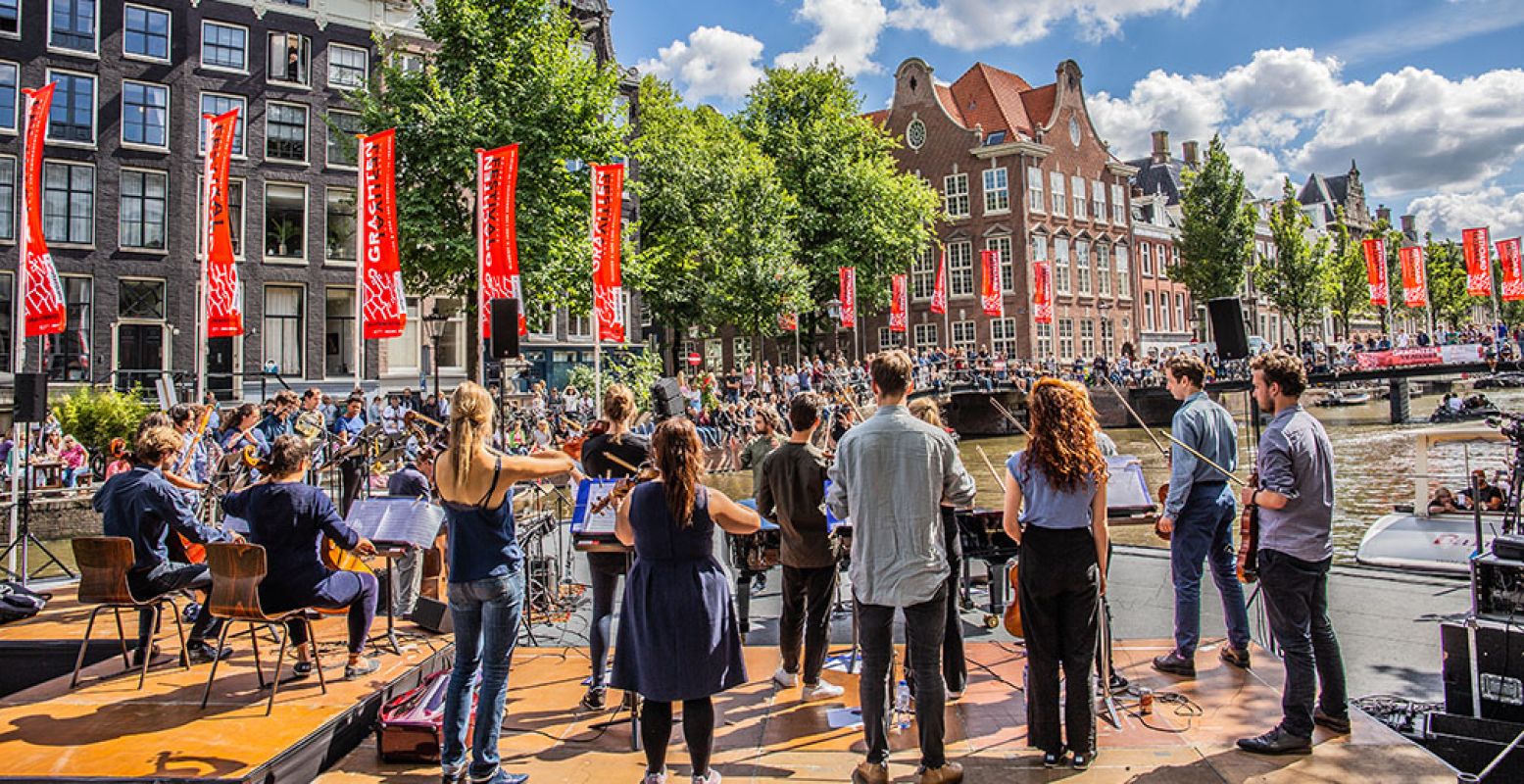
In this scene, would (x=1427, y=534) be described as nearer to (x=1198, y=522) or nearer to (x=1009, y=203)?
(x=1198, y=522)

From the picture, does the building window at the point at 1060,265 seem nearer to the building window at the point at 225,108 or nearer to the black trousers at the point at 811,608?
the building window at the point at 225,108

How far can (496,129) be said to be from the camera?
20344 mm

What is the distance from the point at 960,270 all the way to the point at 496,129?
1193 inches

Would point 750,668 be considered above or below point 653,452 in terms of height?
below

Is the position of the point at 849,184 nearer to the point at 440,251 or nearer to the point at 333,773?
the point at 440,251

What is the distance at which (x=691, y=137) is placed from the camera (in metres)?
34.3

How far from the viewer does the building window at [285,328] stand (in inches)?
1032

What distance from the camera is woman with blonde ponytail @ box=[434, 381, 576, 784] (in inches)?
160

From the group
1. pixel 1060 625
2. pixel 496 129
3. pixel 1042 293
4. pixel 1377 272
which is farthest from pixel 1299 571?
pixel 1377 272

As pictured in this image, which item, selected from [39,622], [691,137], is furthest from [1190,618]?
[691,137]

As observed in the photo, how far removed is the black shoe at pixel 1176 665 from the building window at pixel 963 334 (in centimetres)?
3984

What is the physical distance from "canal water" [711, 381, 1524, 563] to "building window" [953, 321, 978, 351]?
961 centimetres

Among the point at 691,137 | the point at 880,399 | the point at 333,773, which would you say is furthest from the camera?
the point at 691,137

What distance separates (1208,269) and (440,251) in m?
36.2
